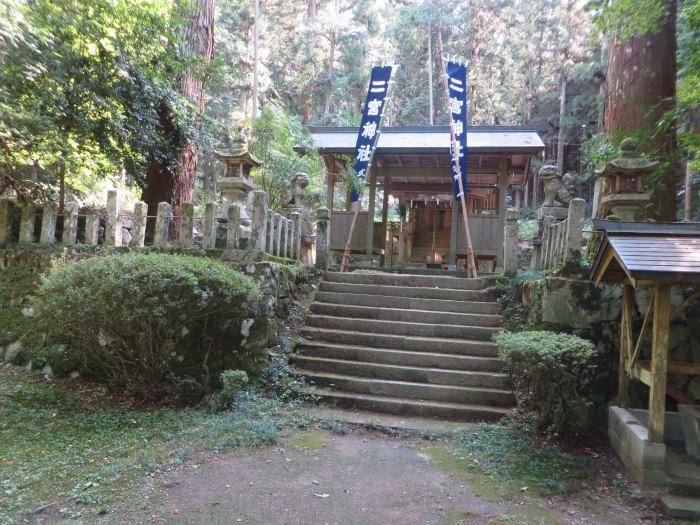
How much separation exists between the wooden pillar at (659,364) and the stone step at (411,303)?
3438 millimetres

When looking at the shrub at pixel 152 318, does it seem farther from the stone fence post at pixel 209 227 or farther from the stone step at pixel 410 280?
the stone step at pixel 410 280

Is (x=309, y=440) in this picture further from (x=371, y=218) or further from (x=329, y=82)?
(x=329, y=82)

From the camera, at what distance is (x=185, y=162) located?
902 cm

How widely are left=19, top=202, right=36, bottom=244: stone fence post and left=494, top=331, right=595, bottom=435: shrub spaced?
784 cm

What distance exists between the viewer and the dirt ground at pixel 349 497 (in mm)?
3221

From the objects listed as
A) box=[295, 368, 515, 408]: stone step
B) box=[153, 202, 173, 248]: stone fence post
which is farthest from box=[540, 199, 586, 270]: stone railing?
box=[153, 202, 173, 248]: stone fence post

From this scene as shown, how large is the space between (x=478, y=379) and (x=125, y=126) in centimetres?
690

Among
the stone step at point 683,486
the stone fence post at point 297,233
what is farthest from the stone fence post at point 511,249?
the stone step at point 683,486

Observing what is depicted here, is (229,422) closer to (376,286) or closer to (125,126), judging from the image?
(376,286)

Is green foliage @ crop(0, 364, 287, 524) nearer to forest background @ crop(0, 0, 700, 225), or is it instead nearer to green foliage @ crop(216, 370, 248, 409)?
green foliage @ crop(216, 370, 248, 409)

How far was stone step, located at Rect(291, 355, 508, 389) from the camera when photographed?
19.4ft

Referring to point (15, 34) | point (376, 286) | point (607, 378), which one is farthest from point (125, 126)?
point (607, 378)

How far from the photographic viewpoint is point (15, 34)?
5.02m

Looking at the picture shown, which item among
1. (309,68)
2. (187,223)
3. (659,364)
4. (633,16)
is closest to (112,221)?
(187,223)
